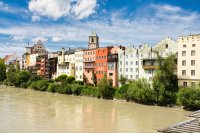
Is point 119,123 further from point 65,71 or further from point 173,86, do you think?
point 65,71

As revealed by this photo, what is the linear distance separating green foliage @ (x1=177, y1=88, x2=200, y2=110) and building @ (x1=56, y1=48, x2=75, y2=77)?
41400 millimetres

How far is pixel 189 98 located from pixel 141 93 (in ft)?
27.0

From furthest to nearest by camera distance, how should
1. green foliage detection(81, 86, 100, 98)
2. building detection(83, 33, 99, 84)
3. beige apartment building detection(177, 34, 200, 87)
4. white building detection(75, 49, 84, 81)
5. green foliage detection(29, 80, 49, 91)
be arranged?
white building detection(75, 49, 84, 81), green foliage detection(29, 80, 49, 91), building detection(83, 33, 99, 84), green foliage detection(81, 86, 100, 98), beige apartment building detection(177, 34, 200, 87)

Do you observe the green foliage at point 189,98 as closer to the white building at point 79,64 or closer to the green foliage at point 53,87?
the green foliage at point 53,87

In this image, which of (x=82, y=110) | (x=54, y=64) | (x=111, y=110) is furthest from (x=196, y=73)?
(x=54, y=64)

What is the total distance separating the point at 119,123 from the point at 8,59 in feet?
368

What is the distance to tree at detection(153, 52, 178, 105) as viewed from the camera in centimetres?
4706

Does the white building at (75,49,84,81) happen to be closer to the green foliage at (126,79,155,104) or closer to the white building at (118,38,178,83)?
the white building at (118,38,178,83)

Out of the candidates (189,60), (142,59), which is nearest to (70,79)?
(142,59)

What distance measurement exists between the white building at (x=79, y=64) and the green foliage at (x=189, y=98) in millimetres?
36610

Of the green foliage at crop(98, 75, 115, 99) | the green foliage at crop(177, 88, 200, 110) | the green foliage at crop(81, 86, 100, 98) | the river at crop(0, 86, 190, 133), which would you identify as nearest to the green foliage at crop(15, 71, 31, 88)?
the green foliage at crop(81, 86, 100, 98)

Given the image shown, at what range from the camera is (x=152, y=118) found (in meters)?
36.0

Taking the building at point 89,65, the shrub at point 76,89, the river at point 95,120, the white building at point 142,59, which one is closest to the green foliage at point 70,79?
the building at point 89,65

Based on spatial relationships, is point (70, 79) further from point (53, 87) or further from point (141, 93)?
point (141, 93)
